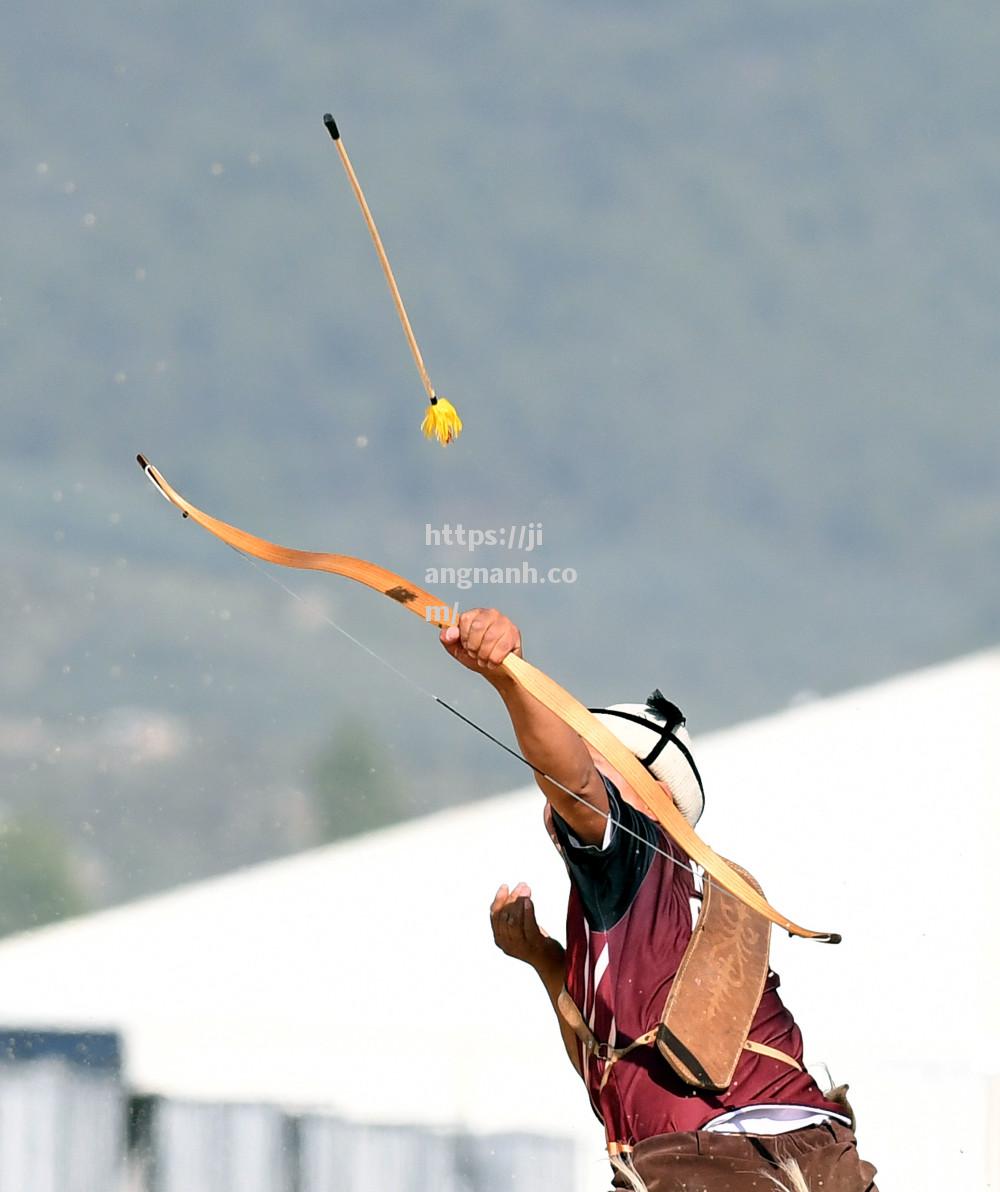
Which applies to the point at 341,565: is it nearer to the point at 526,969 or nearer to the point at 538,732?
the point at 538,732

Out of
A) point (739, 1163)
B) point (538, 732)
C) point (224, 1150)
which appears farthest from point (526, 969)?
point (538, 732)

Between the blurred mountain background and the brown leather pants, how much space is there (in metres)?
2.14

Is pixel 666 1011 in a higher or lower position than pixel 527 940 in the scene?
lower

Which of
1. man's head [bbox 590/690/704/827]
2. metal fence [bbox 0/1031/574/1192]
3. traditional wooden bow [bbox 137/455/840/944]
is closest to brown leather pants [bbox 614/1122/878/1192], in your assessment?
traditional wooden bow [bbox 137/455/840/944]

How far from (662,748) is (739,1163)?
45cm

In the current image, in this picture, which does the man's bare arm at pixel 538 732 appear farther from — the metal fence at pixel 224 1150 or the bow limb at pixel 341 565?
the metal fence at pixel 224 1150

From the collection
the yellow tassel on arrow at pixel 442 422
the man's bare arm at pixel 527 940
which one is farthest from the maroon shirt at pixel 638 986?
the yellow tassel on arrow at pixel 442 422

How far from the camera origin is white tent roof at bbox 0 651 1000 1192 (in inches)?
144

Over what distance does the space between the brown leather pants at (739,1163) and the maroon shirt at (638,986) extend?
0.11 ft

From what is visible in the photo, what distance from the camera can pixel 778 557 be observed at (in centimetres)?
395

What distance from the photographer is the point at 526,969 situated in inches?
153

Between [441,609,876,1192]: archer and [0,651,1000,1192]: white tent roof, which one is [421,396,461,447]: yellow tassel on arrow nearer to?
[441,609,876,1192]: archer

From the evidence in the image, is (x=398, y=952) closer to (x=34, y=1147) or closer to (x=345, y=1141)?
(x=345, y=1141)

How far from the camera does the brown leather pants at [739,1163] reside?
1600mm
